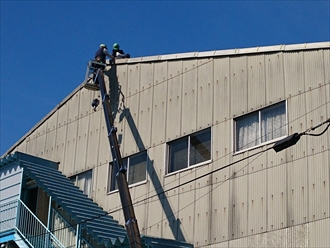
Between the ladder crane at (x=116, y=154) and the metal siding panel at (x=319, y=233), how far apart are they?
5.01 m

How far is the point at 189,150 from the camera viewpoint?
20.7 meters

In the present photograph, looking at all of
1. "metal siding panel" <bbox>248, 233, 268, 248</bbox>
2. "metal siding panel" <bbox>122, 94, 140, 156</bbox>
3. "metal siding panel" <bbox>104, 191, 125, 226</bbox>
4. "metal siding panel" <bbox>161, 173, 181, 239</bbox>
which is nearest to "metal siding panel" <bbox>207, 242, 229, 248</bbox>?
"metal siding panel" <bbox>248, 233, 268, 248</bbox>

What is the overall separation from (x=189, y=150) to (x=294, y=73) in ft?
15.2

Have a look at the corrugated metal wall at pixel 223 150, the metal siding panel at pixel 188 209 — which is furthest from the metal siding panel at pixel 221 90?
the metal siding panel at pixel 188 209

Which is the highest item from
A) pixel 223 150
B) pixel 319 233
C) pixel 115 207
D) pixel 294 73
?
pixel 294 73

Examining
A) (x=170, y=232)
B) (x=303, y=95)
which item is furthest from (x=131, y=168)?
(x=303, y=95)

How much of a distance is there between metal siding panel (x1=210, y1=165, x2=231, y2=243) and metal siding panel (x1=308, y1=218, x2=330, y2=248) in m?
2.85

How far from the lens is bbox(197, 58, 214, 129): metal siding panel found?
66.6 feet

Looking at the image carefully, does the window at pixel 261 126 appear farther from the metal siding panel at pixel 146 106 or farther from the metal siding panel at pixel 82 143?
the metal siding panel at pixel 82 143

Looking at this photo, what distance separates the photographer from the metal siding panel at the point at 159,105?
864 inches

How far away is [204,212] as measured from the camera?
Result: 1912 centimetres

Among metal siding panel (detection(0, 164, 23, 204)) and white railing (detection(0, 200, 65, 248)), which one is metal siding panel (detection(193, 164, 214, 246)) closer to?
white railing (detection(0, 200, 65, 248))

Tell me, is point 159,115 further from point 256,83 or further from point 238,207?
point 238,207

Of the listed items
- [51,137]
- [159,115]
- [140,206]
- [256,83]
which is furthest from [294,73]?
[51,137]
